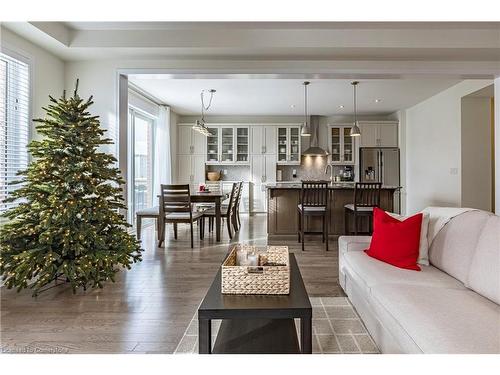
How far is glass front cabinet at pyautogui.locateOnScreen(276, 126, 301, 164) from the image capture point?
9.11 metres

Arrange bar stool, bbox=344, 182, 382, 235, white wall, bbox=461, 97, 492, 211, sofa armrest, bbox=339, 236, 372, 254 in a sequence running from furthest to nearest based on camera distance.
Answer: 1. white wall, bbox=461, 97, 492, 211
2. bar stool, bbox=344, 182, 382, 235
3. sofa armrest, bbox=339, 236, 372, 254

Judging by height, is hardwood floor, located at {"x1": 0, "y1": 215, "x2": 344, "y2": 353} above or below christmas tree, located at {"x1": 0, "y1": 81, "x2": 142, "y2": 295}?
below

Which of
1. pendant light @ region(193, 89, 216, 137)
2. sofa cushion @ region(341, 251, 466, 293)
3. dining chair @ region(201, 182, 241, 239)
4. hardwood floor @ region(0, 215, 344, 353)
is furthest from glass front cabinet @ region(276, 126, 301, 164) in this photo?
sofa cushion @ region(341, 251, 466, 293)

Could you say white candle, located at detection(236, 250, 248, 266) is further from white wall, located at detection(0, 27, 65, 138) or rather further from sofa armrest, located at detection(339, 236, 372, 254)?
white wall, located at detection(0, 27, 65, 138)

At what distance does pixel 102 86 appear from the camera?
14.1ft

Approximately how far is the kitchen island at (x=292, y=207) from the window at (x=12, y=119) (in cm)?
363

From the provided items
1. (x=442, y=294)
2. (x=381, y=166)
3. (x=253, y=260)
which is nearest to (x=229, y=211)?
(x=253, y=260)

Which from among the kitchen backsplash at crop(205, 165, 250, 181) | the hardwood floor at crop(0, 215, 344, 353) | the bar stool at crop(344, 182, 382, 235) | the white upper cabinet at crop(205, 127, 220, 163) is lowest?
the hardwood floor at crop(0, 215, 344, 353)

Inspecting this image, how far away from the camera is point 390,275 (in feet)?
7.49

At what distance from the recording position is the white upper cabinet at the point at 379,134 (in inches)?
345

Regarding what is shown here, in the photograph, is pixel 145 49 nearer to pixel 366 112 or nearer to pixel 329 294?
pixel 329 294

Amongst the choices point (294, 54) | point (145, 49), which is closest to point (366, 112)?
point (294, 54)

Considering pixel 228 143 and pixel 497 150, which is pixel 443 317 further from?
pixel 228 143

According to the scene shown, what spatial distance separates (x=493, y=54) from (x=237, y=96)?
14.5 feet
